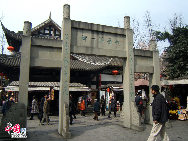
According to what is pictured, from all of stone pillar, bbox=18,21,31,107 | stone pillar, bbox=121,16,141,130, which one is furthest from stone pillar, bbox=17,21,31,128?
stone pillar, bbox=121,16,141,130

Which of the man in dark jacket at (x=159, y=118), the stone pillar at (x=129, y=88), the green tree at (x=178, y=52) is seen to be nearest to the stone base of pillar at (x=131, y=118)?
the stone pillar at (x=129, y=88)

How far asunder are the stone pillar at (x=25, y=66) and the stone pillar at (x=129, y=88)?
5.20 metres

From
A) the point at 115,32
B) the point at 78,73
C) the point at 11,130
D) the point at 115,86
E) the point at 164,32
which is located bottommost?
the point at 11,130

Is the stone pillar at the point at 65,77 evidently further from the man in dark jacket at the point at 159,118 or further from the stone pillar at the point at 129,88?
the man in dark jacket at the point at 159,118

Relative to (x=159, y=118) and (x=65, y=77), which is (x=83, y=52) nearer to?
(x=65, y=77)

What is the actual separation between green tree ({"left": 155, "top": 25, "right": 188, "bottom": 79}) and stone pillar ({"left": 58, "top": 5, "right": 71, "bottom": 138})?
12.1 m

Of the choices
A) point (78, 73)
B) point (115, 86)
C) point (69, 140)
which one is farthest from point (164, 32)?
point (69, 140)

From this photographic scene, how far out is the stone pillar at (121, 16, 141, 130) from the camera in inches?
352

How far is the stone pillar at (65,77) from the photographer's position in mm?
7466

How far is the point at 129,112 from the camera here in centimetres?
909

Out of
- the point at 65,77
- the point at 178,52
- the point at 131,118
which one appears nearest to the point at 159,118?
the point at 131,118

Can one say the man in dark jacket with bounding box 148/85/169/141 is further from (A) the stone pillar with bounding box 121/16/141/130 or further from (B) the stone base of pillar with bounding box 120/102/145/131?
(A) the stone pillar with bounding box 121/16/141/130

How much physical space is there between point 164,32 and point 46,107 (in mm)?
14046

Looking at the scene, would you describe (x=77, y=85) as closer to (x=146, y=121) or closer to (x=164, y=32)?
(x=146, y=121)
